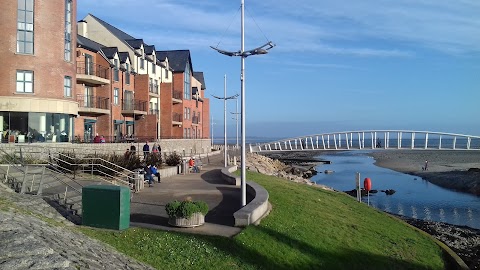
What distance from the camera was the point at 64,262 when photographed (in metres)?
6.72

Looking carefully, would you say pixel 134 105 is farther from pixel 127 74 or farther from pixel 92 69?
pixel 92 69

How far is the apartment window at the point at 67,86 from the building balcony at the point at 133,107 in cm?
1381

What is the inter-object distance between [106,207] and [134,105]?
37480 mm

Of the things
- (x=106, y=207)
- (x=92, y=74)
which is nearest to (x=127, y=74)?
(x=92, y=74)

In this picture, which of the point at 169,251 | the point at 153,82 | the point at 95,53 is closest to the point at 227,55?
the point at 169,251

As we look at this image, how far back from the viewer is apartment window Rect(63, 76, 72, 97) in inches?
1237

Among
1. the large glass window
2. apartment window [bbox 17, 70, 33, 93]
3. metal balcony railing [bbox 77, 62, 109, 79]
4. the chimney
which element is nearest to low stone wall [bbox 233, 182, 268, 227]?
the large glass window

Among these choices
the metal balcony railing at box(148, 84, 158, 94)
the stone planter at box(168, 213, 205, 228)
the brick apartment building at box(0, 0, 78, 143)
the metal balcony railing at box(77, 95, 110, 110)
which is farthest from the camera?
the metal balcony railing at box(148, 84, 158, 94)

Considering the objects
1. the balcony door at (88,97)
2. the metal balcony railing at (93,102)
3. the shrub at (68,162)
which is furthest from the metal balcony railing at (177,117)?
the shrub at (68,162)

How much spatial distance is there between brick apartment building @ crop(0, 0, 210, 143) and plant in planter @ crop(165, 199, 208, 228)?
19.3 meters

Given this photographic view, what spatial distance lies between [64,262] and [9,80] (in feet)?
83.4

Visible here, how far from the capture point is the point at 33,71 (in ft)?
95.6

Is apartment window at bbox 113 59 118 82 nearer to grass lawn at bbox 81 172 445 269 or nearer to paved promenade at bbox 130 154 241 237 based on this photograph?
paved promenade at bbox 130 154 241 237

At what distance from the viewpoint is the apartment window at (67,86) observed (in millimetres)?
31422
